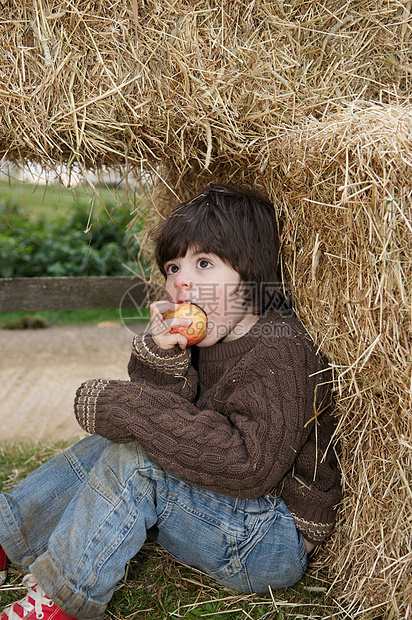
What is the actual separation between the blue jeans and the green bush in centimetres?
415

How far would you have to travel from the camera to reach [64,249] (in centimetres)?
628

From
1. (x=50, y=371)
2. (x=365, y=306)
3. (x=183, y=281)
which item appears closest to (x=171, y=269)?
(x=183, y=281)

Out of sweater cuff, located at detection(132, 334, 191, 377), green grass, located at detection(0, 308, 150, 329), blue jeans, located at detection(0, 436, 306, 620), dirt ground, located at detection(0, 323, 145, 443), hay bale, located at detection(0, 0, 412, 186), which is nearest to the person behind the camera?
blue jeans, located at detection(0, 436, 306, 620)

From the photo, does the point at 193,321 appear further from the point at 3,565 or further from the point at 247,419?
the point at 3,565

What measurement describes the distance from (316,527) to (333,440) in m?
0.28

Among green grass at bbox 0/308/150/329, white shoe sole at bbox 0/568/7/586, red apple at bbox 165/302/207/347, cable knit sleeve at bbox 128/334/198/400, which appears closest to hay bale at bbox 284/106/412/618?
red apple at bbox 165/302/207/347

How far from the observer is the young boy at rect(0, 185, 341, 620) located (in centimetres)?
171

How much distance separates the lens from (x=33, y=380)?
443 centimetres

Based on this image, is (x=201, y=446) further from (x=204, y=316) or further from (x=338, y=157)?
(x=338, y=157)

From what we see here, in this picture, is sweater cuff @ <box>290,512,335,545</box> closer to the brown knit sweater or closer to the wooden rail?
the brown knit sweater

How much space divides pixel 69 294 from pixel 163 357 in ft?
7.50

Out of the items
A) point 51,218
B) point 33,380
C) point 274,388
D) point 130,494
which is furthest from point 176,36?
point 51,218

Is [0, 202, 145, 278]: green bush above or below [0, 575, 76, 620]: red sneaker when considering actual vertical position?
above

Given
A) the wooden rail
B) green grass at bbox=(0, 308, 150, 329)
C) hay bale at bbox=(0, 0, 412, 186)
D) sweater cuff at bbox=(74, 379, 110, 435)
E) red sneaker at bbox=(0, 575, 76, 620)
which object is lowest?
green grass at bbox=(0, 308, 150, 329)
